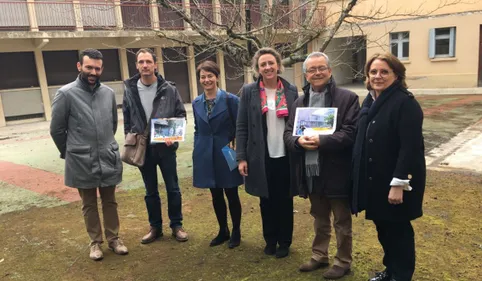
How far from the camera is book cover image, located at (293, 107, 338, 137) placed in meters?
3.01

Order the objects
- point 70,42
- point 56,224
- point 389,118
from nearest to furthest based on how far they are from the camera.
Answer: point 389,118
point 56,224
point 70,42

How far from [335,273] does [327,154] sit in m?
0.97

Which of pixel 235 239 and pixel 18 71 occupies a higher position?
pixel 18 71

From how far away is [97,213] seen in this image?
390 centimetres

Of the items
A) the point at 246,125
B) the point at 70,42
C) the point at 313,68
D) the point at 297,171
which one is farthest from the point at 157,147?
the point at 70,42

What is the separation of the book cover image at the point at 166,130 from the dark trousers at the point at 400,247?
1976 mm

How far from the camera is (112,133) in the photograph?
3.90m

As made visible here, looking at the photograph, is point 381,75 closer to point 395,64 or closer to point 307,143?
point 395,64

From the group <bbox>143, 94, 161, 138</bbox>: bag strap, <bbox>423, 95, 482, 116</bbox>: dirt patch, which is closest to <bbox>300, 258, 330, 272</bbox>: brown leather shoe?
<bbox>143, 94, 161, 138</bbox>: bag strap

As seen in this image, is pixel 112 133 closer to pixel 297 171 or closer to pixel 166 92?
pixel 166 92

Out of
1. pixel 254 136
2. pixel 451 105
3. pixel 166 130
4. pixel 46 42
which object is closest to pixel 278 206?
pixel 254 136

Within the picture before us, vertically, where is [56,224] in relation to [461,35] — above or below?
below

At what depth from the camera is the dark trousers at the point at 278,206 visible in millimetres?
3459

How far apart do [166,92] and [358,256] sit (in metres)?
2.38
